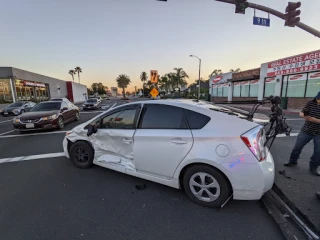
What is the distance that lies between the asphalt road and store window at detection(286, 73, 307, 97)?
19.0m

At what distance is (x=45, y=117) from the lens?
26.5ft

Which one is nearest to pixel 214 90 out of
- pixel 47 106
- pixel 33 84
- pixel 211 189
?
pixel 47 106

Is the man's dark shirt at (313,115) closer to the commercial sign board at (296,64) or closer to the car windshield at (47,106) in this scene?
the car windshield at (47,106)

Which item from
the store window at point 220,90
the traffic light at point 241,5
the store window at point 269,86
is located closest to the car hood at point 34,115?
the traffic light at point 241,5

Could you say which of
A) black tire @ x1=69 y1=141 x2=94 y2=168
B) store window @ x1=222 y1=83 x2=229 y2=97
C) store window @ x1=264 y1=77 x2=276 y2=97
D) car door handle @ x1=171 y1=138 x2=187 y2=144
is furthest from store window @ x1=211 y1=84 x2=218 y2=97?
car door handle @ x1=171 y1=138 x2=187 y2=144

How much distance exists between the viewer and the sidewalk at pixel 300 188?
245 cm

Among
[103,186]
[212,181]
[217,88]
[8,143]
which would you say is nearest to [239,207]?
[212,181]

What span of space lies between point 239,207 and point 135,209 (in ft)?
5.21

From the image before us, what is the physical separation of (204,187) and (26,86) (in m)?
39.1

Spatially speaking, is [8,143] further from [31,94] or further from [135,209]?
[31,94]

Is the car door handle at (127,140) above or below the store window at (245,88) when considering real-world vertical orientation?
below

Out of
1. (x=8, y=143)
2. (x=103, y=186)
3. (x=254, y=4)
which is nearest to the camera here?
(x=103, y=186)

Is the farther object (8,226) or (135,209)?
(135,209)

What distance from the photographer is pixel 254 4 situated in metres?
8.80
